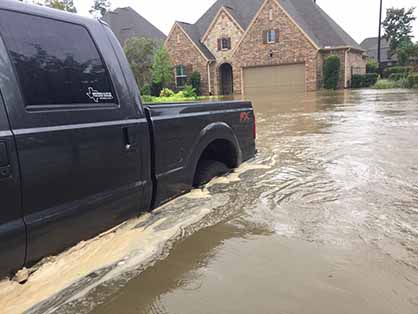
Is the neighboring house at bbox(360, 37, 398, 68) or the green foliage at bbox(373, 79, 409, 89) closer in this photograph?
the green foliage at bbox(373, 79, 409, 89)

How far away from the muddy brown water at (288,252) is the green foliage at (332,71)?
2815cm

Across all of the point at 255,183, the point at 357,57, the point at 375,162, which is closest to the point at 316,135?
the point at 375,162

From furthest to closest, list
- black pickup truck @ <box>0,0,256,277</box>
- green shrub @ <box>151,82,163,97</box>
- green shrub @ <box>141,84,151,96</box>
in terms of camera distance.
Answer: green shrub @ <box>151,82,163,97</box> → green shrub @ <box>141,84,151,96</box> → black pickup truck @ <box>0,0,256,277</box>

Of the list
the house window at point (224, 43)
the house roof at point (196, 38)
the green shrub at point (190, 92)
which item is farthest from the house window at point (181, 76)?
the house window at point (224, 43)

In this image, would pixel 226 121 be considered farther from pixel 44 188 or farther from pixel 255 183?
pixel 44 188

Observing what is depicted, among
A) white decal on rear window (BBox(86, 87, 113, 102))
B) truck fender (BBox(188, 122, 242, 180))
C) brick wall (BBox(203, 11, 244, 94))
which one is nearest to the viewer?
white decal on rear window (BBox(86, 87, 113, 102))

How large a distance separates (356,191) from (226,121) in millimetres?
1784

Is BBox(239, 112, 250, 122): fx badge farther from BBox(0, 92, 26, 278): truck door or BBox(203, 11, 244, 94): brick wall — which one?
BBox(203, 11, 244, 94): brick wall

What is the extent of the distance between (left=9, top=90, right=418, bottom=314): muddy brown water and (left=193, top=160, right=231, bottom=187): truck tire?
12 centimetres

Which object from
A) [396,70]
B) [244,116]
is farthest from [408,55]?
[244,116]

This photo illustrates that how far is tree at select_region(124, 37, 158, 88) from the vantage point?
34.4 meters

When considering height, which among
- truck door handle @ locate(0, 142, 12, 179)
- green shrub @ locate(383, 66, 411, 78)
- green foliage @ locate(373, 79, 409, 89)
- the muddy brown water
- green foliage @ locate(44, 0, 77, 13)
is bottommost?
the muddy brown water

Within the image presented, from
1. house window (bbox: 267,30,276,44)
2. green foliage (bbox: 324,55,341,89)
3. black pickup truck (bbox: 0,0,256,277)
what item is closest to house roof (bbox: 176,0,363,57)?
green foliage (bbox: 324,55,341,89)

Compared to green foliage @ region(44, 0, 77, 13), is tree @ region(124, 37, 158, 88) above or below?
below
